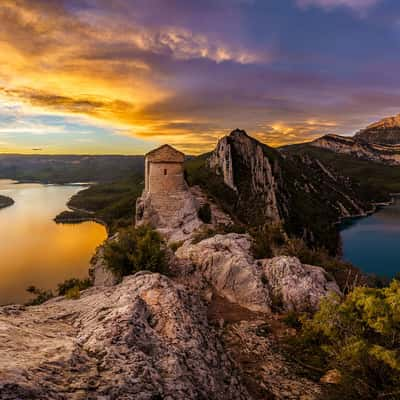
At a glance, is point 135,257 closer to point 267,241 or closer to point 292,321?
point 292,321

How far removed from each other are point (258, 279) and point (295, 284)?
1190 millimetres

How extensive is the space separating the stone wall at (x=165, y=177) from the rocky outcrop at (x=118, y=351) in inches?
771

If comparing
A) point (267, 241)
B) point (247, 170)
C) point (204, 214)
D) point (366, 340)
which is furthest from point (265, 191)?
point (366, 340)

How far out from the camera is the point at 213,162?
7612 centimetres

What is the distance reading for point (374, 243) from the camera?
2741 inches

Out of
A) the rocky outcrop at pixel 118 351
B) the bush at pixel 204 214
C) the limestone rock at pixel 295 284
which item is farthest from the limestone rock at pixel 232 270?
the bush at pixel 204 214

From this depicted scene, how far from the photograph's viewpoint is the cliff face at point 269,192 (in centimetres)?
Answer: 5814

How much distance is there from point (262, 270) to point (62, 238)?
69.3 metres

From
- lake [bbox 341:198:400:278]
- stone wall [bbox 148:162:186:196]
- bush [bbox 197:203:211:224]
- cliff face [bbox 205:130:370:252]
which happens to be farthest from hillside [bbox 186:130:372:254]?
stone wall [bbox 148:162:186:196]

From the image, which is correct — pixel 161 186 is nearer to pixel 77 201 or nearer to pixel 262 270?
pixel 262 270

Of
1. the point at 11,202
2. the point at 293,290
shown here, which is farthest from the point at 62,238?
the point at 293,290

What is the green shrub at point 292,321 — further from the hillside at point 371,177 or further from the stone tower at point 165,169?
the hillside at point 371,177

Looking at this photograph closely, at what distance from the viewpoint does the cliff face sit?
191 feet

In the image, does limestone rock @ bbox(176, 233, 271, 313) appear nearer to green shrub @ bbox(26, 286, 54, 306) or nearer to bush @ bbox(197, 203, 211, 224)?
green shrub @ bbox(26, 286, 54, 306)
